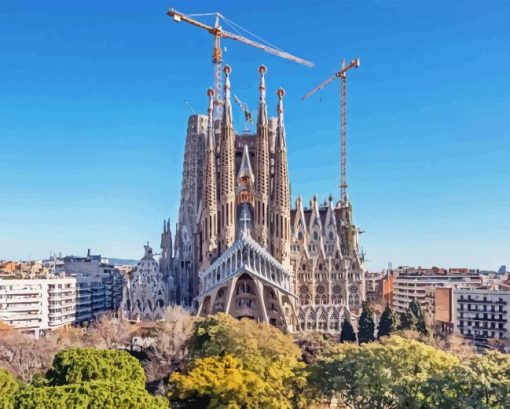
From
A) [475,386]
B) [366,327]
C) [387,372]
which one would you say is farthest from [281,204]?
[475,386]

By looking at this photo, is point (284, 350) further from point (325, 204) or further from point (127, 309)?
point (325, 204)

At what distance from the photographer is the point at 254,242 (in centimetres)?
6788

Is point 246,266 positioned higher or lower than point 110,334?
higher

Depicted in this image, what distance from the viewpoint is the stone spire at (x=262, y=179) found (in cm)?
7275

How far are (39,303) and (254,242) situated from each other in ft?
87.6

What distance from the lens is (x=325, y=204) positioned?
3430 inches

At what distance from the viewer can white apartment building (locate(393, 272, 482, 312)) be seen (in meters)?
83.4

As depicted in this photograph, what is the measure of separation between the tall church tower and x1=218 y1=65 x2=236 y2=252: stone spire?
5.71 meters

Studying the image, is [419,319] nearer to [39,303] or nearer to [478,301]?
[478,301]

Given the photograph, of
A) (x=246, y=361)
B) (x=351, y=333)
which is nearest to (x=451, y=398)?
(x=246, y=361)

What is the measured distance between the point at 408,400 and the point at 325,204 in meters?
62.6

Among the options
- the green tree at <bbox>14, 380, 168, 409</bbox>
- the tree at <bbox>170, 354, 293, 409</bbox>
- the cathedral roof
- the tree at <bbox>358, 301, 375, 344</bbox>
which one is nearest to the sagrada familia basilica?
the cathedral roof

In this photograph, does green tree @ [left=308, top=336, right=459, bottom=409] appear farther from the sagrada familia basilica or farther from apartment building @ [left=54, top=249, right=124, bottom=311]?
apartment building @ [left=54, top=249, right=124, bottom=311]

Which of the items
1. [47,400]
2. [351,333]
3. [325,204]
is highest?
[325,204]
